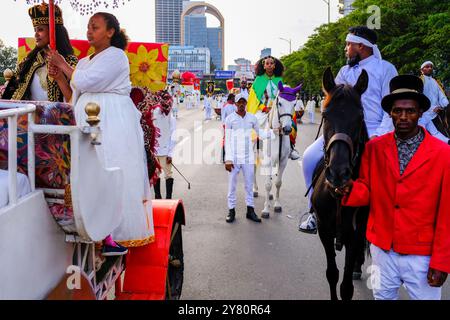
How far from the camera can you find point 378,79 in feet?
15.3

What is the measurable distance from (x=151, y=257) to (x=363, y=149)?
1.80 metres

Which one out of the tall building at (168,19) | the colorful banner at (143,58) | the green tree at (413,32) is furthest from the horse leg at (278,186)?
the tall building at (168,19)

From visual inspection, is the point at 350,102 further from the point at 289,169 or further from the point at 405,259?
the point at 289,169

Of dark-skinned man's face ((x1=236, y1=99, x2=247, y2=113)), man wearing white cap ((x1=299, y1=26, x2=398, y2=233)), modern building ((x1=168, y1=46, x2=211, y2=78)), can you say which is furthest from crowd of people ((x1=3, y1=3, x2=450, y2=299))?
Answer: modern building ((x1=168, y1=46, x2=211, y2=78))

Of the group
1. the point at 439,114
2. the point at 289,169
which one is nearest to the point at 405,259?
the point at 439,114

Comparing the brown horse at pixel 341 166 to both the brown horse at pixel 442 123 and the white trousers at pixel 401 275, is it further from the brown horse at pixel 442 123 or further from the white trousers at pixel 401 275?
the brown horse at pixel 442 123

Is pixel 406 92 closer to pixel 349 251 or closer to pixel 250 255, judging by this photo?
pixel 349 251

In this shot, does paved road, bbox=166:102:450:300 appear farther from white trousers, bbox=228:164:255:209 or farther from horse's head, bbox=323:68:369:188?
horse's head, bbox=323:68:369:188

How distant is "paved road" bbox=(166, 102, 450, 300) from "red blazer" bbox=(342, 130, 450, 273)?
191 cm

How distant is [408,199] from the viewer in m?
3.02

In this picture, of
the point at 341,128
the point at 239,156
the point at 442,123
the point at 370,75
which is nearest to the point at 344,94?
the point at 341,128

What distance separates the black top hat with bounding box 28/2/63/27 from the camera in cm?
343
